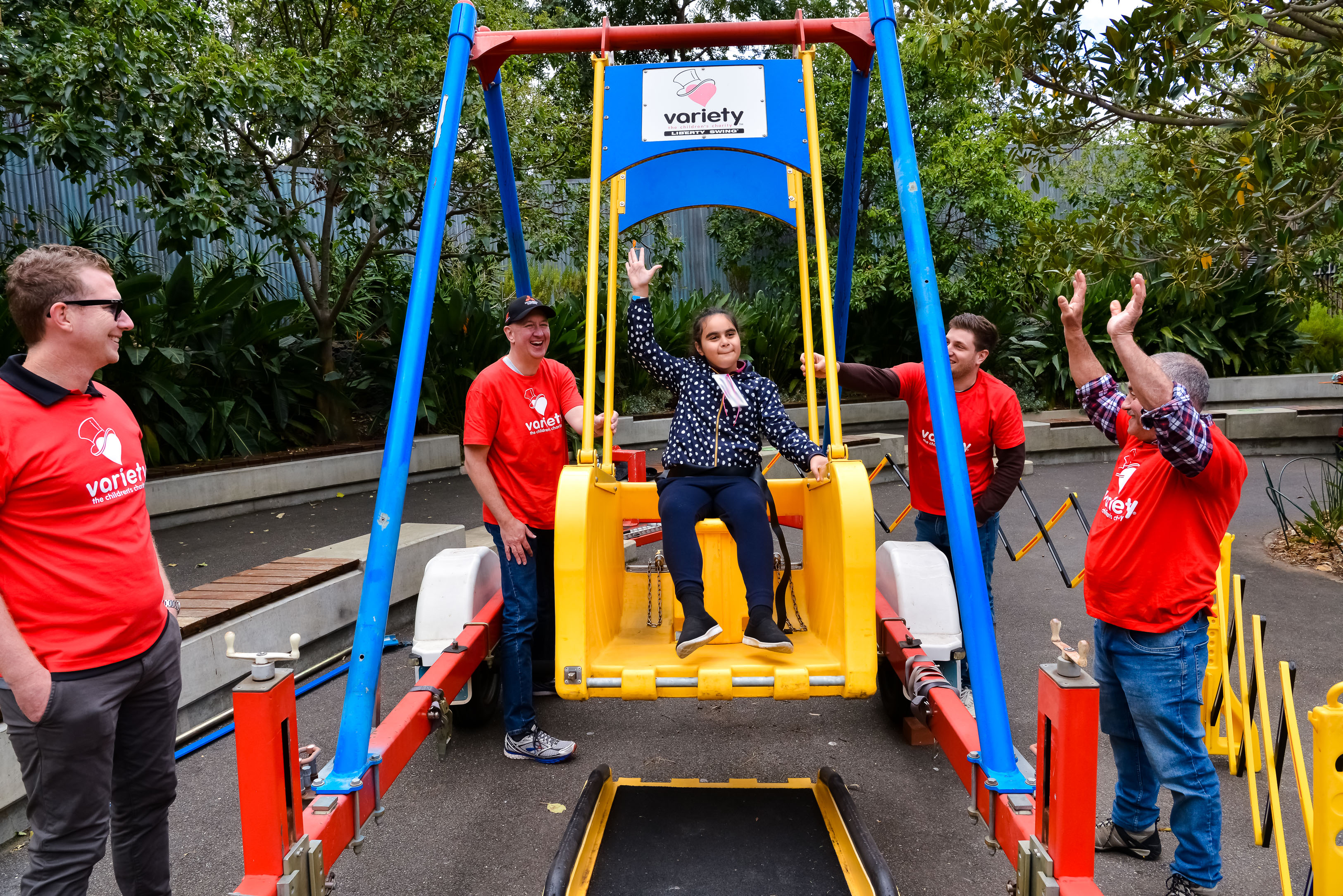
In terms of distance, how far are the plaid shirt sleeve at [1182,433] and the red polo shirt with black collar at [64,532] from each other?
2.72m

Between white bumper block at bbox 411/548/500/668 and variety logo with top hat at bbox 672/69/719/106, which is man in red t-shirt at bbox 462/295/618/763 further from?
Result: variety logo with top hat at bbox 672/69/719/106

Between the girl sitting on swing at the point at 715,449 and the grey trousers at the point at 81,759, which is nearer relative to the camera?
the grey trousers at the point at 81,759

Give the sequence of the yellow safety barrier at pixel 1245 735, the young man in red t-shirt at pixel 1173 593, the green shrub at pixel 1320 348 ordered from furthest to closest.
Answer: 1. the green shrub at pixel 1320 348
2. the yellow safety barrier at pixel 1245 735
3. the young man in red t-shirt at pixel 1173 593

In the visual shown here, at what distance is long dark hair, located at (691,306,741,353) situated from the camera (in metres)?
3.74

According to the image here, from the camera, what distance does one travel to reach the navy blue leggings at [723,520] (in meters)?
3.27

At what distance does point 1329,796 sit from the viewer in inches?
79.6

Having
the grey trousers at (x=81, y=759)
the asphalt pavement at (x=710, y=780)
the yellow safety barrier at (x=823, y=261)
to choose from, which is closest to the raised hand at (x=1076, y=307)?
the asphalt pavement at (x=710, y=780)

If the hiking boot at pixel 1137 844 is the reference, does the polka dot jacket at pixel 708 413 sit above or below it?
above

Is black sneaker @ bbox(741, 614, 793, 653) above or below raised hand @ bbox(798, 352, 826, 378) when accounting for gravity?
below

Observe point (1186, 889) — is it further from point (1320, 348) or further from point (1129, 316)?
point (1320, 348)

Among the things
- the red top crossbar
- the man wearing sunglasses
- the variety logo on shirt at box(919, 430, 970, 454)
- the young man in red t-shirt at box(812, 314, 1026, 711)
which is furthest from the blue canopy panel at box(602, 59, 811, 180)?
the man wearing sunglasses

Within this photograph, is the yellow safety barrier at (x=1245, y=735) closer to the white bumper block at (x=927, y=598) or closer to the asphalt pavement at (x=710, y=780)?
the asphalt pavement at (x=710, y=780)

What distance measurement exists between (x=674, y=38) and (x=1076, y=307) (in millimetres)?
2092

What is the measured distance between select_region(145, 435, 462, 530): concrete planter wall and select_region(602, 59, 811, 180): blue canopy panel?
148 inches
